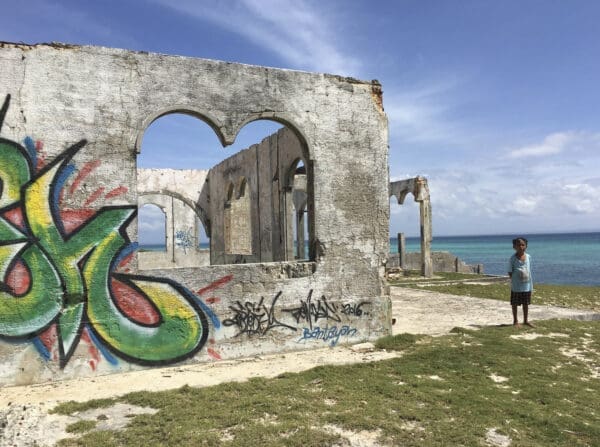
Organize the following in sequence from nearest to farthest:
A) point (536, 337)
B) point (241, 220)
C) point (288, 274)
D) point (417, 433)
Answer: point (417, 433), point (288, 274), point (536, 337), point (241, 220)

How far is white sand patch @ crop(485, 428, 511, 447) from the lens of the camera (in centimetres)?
371

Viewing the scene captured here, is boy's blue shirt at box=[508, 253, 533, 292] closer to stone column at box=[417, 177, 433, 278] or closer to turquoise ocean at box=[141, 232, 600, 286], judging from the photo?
stone column at box=[417, 177, 433, 278]

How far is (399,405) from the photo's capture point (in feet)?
14.8

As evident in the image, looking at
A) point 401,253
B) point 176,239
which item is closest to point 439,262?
point 401,253

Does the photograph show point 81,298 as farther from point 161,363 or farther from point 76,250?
point 161,363

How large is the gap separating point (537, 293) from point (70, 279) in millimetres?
12936

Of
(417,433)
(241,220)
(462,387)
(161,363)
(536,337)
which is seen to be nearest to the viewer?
(417,433)

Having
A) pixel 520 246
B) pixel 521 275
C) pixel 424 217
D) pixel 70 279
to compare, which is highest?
pixel 424 217

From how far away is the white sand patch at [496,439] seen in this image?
371 centimetres

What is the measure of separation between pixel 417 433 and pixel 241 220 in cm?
1396

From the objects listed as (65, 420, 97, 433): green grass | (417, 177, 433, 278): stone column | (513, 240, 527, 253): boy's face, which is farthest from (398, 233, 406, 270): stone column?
(65, 420, 97, 433): green grass

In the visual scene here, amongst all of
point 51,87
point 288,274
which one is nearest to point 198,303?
point 288,274

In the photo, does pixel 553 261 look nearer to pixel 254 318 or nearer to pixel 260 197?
pixel 260 197

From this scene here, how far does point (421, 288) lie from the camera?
48.8 ft
